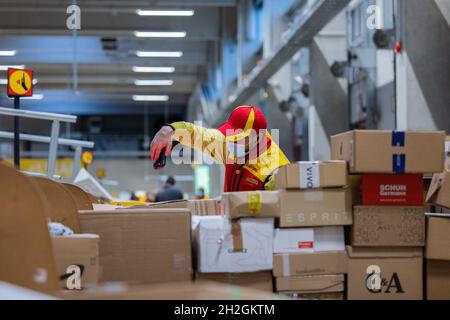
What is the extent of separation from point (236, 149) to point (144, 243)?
0.96m

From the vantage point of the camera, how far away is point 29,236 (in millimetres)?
2424

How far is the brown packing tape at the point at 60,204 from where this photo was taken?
3.27 m

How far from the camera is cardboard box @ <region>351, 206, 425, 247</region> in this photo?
3.48 meters

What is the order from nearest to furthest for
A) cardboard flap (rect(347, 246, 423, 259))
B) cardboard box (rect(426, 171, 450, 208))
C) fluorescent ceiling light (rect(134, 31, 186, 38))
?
cardboard flap (rect(347, 246, 423, 259)) → cardboard box (rect(426, 171, 450, 208)) → fluorescent ceiling light (rect(134, 31, 186, 38))

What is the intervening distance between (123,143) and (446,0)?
23.3 metres

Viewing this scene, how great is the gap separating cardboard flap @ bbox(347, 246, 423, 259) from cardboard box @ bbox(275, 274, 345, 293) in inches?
5.0

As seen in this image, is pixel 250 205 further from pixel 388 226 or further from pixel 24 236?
pixel 24 236

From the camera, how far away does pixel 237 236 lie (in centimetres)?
334

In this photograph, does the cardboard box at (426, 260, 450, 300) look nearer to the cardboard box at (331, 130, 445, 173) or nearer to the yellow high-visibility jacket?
the cardboard box at (331, 130, 445, 173)

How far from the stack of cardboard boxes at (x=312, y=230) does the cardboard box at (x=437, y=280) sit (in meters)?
0.43

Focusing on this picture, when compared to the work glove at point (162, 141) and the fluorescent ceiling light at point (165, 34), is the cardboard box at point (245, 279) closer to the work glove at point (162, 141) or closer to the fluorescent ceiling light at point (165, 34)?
the work glove at point (162, 141)

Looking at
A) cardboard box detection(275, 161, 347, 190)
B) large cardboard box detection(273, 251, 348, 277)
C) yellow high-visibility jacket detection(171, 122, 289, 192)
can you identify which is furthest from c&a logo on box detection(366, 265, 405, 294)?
yellow high-visibility jacket detection(171, 122, 289, 192)

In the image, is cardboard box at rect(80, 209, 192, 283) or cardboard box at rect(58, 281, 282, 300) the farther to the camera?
cardboard box at rect(80, 209, 192, 283)

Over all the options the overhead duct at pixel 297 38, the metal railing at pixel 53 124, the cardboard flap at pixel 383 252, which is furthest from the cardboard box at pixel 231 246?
the overhead duct at pixel 297 38
